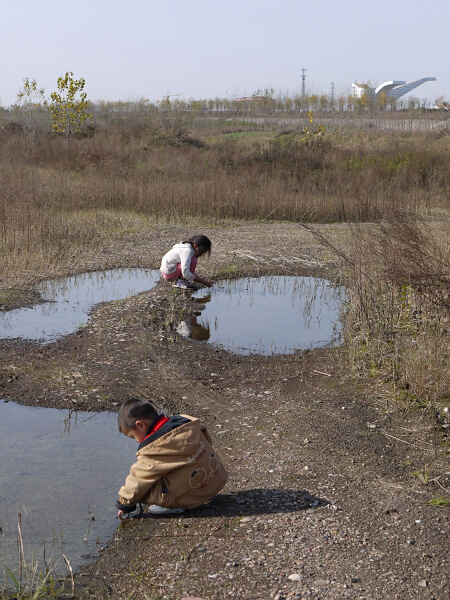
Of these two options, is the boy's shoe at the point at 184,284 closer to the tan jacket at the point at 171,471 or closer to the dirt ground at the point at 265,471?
the dirt ground at the point at 265,471

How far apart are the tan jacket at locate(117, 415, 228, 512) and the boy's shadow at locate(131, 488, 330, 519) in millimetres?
112

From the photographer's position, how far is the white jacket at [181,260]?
31.4 feet

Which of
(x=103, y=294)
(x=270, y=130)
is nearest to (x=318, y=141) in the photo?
(x=270, y=130)

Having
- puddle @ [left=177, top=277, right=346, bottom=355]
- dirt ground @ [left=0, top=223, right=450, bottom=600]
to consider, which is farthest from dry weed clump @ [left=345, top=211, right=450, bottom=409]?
puddle @ [left=177, top=277, right=346, bottom=355]

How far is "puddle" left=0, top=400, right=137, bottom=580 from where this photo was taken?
154 inches

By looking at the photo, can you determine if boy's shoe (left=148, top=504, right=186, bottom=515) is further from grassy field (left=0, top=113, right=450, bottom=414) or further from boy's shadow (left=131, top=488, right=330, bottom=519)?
grassy field (left=0, top=113, right=450, bottom=414)

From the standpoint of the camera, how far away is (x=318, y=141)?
2905cm

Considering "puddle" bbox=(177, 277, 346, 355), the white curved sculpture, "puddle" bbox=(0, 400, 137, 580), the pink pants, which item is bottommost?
"puddle" bbox=(0, 400, 137, 580)

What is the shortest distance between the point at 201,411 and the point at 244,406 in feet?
1.39

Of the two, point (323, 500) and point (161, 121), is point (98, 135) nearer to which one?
point (161, 121)

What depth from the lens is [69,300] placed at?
9789 mm

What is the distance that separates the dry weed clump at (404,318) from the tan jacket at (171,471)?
241 centimetres

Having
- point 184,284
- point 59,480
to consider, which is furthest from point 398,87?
point 59,480

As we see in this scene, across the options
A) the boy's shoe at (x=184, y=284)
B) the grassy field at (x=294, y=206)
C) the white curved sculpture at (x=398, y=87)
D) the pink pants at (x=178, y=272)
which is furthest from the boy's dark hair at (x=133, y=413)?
the white curved sculpture at (x=398, y=87)
